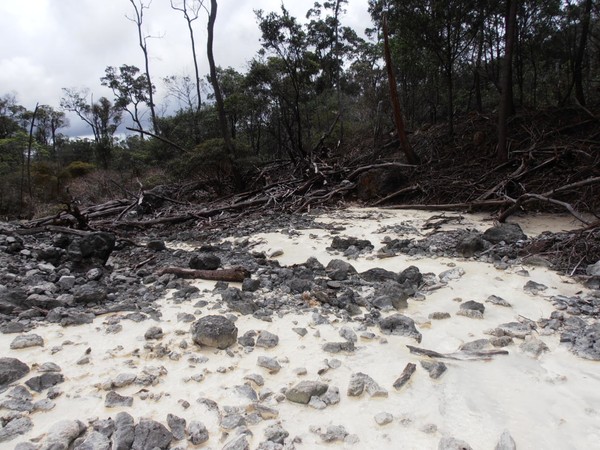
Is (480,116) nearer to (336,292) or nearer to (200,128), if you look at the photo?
(336,292)

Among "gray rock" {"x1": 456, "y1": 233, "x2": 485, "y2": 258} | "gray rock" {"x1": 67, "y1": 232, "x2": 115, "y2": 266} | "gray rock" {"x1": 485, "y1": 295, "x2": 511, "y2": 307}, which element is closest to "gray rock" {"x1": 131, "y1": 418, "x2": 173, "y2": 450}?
"gray rock" {"x1": 485, "y1": 295, "x2": 511, "y2": 307}

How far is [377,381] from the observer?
2229 millimetres

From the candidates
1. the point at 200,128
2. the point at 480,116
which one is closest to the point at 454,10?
the point at 480,116

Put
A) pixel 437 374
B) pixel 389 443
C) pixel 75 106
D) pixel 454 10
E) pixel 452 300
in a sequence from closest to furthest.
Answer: pixel 389 443 → pixel 437 374 → pixel 452 300 → pixel 454 10 → pixel 75 106

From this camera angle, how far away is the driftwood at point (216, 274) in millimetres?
4078

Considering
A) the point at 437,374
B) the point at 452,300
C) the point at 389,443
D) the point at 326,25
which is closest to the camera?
the point at 389,443

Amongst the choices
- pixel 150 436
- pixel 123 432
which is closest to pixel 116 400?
pixel 123 432

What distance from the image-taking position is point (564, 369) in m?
2.24

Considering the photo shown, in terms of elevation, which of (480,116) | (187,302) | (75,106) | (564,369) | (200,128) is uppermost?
(75,106)

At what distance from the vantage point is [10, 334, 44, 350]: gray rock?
2.58 meters

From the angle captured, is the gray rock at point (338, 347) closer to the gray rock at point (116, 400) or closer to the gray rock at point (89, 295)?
the gray rock at point (116, 400)

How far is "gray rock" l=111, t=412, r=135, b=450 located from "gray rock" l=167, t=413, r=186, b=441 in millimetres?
180

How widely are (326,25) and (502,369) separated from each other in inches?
767

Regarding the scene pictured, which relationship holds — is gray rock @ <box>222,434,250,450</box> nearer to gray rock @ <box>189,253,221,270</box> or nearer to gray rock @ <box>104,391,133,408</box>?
gray rock @ <box>104,391,133,408</box>
